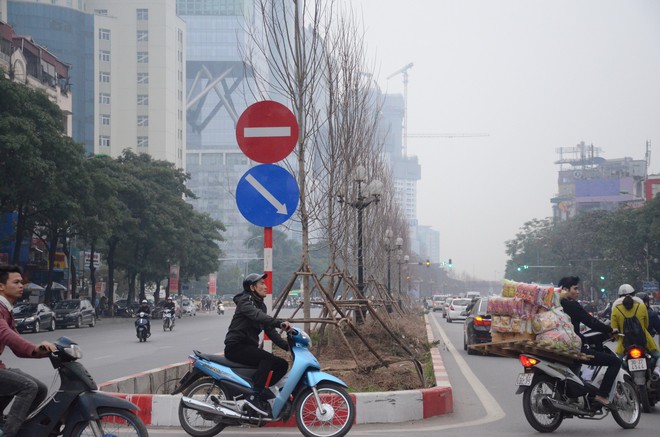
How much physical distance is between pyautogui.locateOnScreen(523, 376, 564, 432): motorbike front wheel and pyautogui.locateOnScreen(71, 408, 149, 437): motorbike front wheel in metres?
4.18

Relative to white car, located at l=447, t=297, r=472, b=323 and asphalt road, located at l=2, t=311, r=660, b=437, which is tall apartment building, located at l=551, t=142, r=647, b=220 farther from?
asphalt road, located at l=2, t=311, r=660, b=437

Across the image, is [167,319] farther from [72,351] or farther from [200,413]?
[72,351]

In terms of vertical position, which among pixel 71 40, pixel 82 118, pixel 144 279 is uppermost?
pixel 71 40

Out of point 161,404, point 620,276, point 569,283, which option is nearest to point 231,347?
point 161,404

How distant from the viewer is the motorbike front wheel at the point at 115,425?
6.20 metres

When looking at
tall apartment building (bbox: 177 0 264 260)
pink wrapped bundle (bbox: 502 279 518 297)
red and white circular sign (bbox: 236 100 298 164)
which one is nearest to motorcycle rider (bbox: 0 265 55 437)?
red and white circular sign (bbox: 236 100 298 164)

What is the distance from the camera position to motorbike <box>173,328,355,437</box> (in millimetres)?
7844

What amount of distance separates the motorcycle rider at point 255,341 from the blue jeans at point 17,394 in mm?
2344

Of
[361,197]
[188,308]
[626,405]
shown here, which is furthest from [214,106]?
[626,405]

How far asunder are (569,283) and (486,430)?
1.78 meters

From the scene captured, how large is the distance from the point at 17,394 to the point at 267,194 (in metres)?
3.46

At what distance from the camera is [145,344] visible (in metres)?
28.3

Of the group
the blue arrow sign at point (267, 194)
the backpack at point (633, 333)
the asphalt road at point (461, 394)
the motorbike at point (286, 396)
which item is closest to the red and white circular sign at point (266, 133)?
the blue arrow sign at point (267, 194)

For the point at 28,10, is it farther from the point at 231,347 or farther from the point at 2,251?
the point at 231,347
